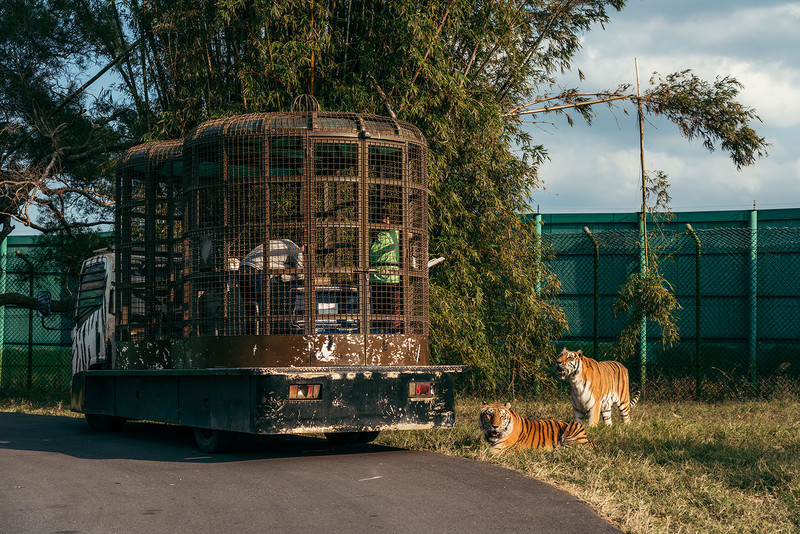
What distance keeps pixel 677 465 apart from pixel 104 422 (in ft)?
24.5

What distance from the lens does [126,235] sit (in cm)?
1073

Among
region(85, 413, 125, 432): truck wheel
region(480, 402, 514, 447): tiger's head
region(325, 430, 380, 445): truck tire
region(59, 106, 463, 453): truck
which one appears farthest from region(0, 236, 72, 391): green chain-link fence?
region(480, 402, 514, 447): tiger's head

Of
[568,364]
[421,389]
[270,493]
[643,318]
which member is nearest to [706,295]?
[643,318]

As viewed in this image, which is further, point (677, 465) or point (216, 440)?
point (216, 440)

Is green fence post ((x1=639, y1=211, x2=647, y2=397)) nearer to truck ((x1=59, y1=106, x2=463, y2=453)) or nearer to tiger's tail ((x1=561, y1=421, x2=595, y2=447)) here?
tiger's tail ((x1=561, y1=421, x2=595, y2=447))

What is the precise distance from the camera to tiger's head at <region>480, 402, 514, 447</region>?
9008 mm

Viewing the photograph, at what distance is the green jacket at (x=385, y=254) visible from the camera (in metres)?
9.08

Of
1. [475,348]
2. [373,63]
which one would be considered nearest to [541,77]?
[373,63]

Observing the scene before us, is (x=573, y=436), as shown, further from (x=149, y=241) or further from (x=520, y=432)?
(x=149, y=241)

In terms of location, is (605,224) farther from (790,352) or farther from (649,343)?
(790,352)

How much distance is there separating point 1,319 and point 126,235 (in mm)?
10995

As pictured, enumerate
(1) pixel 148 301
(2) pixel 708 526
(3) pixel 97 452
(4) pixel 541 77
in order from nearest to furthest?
(2) pixel 708 526 < (3) pixel 97 452 < (1) pixel 148 301 < (4) pixel 541 77

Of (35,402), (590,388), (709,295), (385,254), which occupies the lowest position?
(35,402)

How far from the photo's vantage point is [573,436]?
9312 mm
